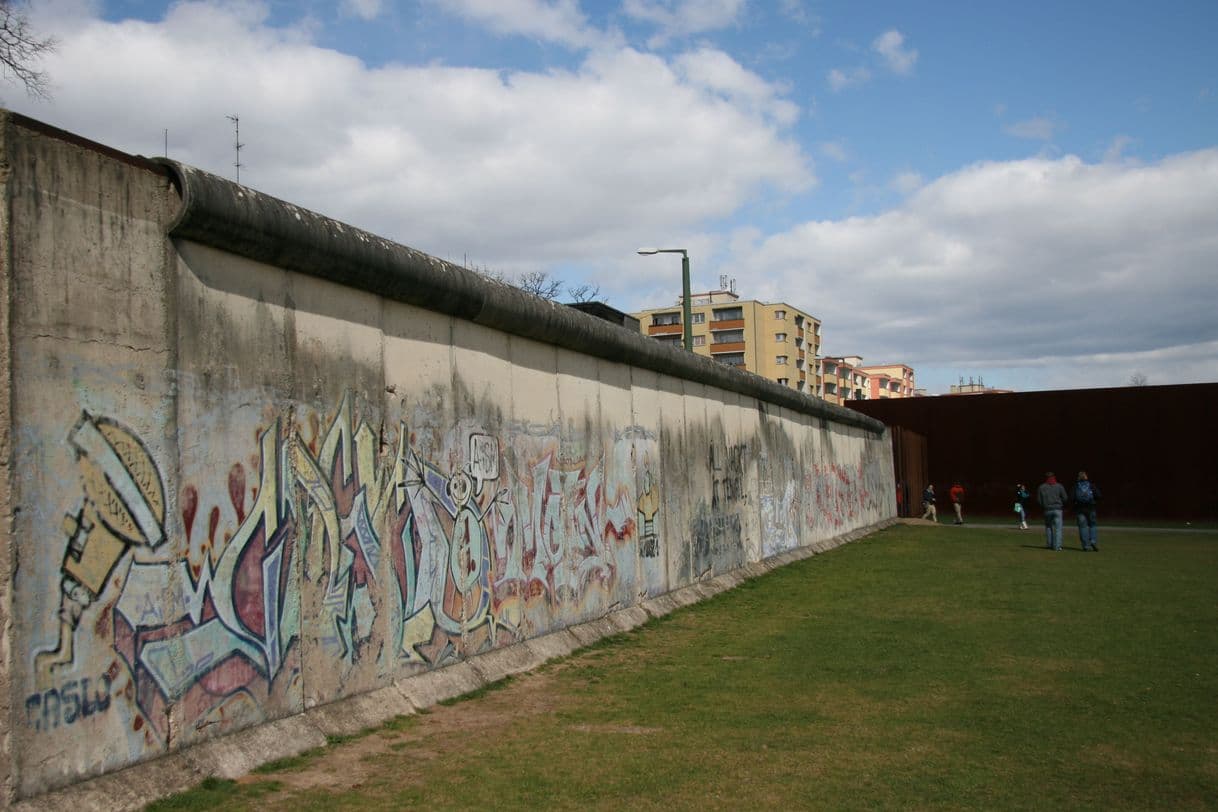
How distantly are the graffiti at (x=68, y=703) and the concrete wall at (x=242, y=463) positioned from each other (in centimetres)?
1

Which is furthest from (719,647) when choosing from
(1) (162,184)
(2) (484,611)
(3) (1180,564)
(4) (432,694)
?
(3) (1180,564)

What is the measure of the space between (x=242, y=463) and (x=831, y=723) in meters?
4.38

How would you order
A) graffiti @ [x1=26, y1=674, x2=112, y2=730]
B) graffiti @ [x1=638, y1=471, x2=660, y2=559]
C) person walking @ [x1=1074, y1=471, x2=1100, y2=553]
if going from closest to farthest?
graffiti @ [x1=26, y1=674, x2=112, y2=730]
graffiti @ [x1=638, y1=471, x2=660, y2=559]
person walking @ [x1=1074, y1=471, x2=1100, y2=553]

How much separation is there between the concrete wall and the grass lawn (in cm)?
67

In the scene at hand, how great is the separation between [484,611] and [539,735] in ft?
7.00

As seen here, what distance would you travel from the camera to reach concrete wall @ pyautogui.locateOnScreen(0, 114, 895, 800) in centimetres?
504

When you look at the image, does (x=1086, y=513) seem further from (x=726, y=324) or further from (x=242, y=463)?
(x=726, y=324)

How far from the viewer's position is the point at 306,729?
6.64m

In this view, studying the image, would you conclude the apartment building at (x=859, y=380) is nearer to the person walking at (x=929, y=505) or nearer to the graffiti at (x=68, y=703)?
the person walking at (x=929, y=505)

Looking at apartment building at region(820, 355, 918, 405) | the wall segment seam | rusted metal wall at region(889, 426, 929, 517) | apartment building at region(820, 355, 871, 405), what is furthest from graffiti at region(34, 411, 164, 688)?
apartment building at region(820, 355, 871, 405)

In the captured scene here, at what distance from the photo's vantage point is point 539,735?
714 cm

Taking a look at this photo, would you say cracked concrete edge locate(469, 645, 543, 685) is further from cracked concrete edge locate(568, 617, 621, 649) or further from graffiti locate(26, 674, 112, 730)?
graffiti locate(26, 674, 112, 730)

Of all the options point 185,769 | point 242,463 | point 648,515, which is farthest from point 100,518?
point 648,515

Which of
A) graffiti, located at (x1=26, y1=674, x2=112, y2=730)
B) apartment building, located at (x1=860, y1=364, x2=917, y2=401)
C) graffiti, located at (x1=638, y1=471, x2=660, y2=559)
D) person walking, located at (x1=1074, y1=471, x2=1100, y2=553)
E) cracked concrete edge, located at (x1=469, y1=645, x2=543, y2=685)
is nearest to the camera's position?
graffiti, located at (x1=26, y1=674, x2=112, y2=730)
